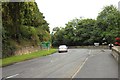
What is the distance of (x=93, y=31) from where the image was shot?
12075cm

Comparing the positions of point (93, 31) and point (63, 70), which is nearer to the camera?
point (63, 70)

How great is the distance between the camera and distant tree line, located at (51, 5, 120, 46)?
11538 cm

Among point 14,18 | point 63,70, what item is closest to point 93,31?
point 14,18

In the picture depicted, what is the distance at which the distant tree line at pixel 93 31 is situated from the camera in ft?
379

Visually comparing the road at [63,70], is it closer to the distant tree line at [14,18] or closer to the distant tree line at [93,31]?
the distant tree line at [14,18]

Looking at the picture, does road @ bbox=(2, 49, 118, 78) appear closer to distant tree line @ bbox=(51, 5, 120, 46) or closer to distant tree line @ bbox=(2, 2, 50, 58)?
distant tree line @ bbox=(2, 2, 50, 58)

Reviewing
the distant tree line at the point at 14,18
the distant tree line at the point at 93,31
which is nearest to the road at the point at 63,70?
the distant tree line at the point at 14,18

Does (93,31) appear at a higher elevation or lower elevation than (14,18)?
higher

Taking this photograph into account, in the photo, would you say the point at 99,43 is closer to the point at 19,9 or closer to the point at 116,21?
the point at 116,21

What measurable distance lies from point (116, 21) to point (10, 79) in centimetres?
10164

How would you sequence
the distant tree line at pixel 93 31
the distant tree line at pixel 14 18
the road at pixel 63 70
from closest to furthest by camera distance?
the road at pixel 63 70 < the distant tree line at pixel 14 18 < the distant tree line at pixel 93 31

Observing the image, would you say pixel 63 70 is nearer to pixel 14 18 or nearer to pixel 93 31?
pixel 14 18

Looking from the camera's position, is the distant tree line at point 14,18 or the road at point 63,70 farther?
the distant tree line at point 14,18

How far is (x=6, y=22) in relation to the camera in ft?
141
